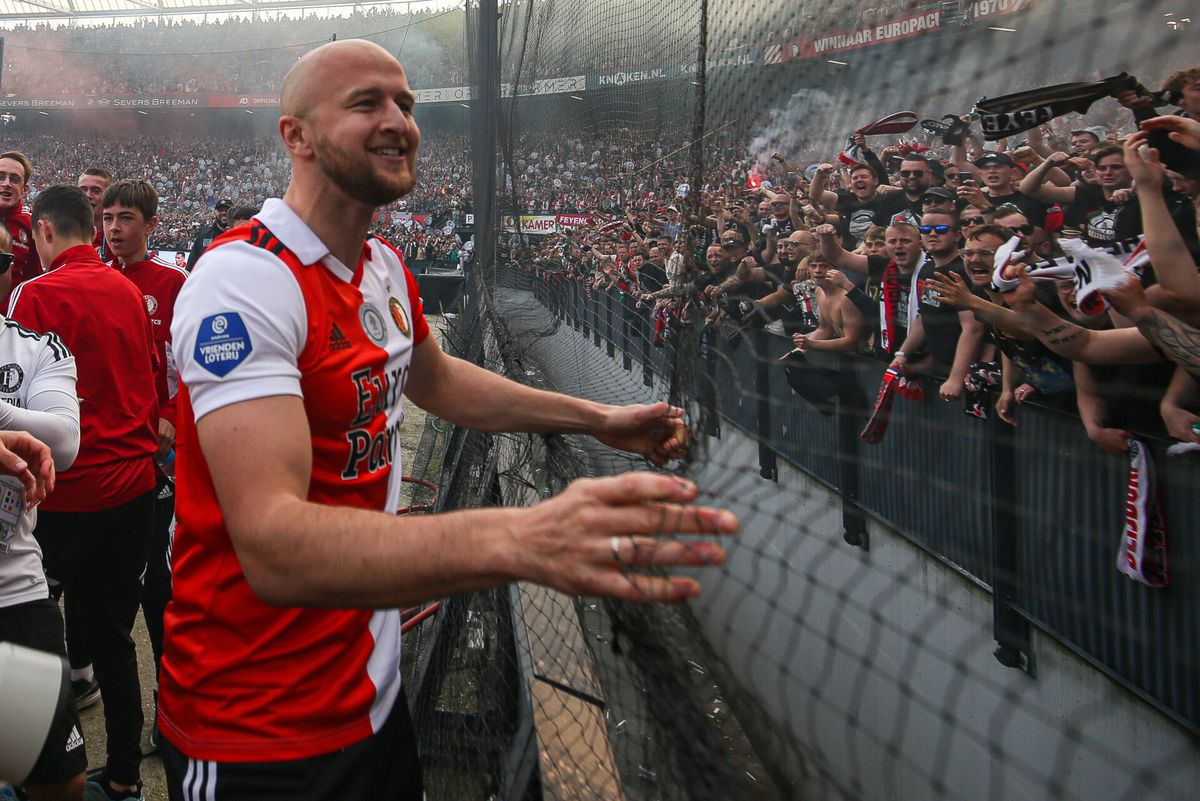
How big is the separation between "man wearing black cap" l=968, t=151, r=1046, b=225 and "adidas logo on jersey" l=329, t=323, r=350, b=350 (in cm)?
228

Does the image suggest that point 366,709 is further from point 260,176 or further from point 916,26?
point 260,176

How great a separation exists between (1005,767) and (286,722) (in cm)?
222

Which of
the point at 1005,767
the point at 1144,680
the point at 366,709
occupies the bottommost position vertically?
the point at 1005,767

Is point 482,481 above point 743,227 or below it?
below

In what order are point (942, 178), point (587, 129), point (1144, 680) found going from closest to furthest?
point (1144, 680)
point (942, 178)
point (587, 129)

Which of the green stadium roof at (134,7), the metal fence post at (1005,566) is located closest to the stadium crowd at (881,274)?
the metal fence post at (1005,566)

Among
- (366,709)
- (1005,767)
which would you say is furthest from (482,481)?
(1005,767)

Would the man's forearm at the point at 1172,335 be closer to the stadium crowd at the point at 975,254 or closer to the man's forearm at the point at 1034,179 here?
the stadium crowd at the point at 975,254

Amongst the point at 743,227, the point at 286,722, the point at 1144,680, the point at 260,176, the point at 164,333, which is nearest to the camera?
the point at 286,722

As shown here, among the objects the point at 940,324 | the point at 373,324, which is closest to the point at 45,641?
the point at 373,324

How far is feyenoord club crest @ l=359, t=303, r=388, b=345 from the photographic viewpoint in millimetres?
1520

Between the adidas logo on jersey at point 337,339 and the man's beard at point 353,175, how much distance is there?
24 cm

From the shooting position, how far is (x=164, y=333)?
12.8ft

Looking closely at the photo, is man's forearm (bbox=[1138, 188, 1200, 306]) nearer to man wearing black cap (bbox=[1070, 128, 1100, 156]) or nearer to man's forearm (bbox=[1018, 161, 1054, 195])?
man wearing black cap (bbox=[1070, 128, 1100, 156])
